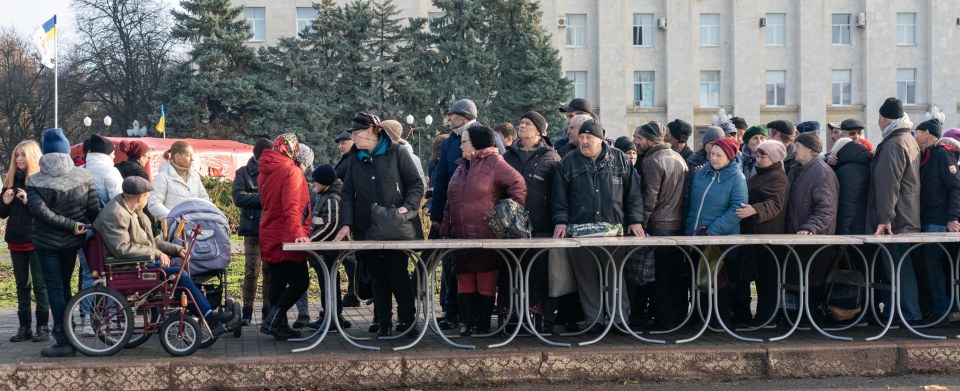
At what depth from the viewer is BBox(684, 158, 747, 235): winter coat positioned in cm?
863

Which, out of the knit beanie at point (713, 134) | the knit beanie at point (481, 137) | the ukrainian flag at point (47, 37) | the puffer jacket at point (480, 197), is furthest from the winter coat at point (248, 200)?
the ukrainian flag at point (47, 37)

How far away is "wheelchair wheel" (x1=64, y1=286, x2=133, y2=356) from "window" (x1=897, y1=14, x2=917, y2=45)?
5430 centimetres

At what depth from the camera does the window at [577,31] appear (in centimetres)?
5434

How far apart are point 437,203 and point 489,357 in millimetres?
2004

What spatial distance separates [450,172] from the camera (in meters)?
9.24

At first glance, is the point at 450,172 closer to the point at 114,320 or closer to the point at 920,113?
the point at 114,320

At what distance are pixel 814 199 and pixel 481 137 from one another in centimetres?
309

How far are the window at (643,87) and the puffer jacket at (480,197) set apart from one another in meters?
46.9

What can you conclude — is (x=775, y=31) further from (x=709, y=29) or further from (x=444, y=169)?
(x=444, y=169)

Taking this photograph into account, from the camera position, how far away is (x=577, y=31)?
54.4m

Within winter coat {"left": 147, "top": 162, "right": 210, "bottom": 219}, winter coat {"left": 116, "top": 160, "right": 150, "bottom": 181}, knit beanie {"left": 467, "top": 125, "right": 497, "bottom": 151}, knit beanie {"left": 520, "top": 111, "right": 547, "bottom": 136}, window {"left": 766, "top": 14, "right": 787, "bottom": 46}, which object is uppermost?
window {"left": 766, "top": 14, "right": 787, "bottom": 46}

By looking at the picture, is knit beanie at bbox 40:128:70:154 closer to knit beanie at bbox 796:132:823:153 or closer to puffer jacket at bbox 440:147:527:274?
puffer jacket at bbox 440:147:527:274

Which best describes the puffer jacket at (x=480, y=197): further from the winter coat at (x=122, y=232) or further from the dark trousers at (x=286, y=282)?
the winter coat at (x=122, y=232)

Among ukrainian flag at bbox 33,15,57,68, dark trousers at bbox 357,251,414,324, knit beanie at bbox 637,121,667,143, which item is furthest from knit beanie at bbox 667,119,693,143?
ukrainian flag at bbox 33,15,57,68
